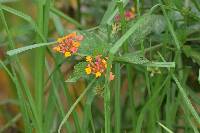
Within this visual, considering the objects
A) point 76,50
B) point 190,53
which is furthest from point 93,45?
point 190,53

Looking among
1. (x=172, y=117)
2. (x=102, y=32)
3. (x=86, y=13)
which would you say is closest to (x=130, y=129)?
(x=172, y=117)

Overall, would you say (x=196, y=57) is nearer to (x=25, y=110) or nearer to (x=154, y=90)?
(x=154, y=90)

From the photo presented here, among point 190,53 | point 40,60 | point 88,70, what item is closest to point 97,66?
point 88,70

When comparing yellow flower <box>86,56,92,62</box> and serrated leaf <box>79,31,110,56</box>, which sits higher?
serrated leaf <box>79,31,110,56</box>

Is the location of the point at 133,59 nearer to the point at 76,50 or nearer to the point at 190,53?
the point at 76,50

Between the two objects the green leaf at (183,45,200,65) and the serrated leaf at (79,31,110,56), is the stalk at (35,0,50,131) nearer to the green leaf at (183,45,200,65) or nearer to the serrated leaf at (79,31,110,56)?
the serrated leaf at (79,31,110,56)

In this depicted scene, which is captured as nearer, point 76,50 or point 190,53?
point 76,50

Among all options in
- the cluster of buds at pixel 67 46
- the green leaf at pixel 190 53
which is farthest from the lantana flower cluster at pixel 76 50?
the green leaf at pixel 190 53

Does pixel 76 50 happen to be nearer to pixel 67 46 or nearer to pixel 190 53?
pixel 67 46

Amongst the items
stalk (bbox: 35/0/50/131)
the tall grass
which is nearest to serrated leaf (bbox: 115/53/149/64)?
the tall grass

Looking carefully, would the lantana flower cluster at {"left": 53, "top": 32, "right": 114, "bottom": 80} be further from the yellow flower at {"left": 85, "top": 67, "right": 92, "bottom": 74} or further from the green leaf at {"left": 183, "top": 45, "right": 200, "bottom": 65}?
the green leaf at {"left": 183, "top": 45, "right": 200, "bottom": 65}

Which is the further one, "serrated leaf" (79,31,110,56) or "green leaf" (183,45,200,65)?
"green leaf" (183,45,200,65)

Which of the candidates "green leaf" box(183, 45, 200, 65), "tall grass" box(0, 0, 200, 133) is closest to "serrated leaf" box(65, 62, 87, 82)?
"tall grass" box(0, 0, 200, 133)
